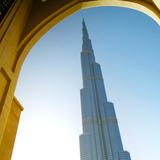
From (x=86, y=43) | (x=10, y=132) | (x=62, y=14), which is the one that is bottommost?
(x=10, y=132)

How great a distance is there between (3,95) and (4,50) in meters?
0.56

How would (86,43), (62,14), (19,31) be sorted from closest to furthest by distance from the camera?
(19,31), (62,14), (86,43)

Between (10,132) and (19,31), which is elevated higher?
(19,31)

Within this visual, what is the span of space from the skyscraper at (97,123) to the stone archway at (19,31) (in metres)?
97.9

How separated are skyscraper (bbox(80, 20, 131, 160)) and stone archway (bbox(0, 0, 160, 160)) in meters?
97.9

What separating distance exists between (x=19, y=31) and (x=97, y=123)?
105 m

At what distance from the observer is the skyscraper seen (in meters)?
99.0

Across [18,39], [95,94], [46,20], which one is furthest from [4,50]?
[95,94]

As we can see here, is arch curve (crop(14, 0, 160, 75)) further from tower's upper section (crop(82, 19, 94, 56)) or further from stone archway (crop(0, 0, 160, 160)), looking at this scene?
tower's upper section (crop(82, 19, 94, 56))

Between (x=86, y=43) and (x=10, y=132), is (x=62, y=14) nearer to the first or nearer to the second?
(x=10, y=132)

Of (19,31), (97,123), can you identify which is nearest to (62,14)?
(19,31)

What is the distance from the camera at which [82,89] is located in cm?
11669

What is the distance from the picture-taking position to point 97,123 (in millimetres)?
105000

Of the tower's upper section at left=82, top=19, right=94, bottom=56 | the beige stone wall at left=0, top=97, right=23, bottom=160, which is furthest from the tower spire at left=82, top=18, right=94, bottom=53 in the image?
the beige stone wall at left=0, top=97, right=23, bottom=160
